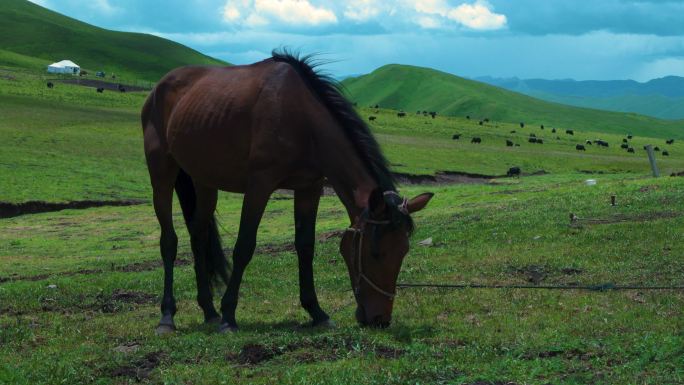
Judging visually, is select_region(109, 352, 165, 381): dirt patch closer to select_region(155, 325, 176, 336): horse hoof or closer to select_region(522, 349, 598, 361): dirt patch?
select_region(155, 325, 176, 336): horse hoof

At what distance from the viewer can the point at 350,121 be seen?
408 inches

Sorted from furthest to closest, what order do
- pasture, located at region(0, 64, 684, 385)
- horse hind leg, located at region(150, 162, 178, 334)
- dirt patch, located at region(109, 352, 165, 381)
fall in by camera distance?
horse hind leg, located at region(150, 162, 178, 334) < dirt patch, located at region(109, 352, 165, 381) < pasture, located at region(0, 64, 684, 385)

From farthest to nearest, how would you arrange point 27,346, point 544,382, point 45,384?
point 27,346
point 45,384
point 544,382

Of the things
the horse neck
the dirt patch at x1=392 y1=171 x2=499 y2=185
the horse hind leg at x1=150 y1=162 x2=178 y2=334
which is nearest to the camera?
the horse neck

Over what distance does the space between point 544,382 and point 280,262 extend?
1099 cm

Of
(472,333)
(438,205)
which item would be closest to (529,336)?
(472,333)

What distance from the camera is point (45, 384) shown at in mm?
8141

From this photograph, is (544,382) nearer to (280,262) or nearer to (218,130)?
(218,130)

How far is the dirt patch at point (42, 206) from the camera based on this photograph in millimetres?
35375

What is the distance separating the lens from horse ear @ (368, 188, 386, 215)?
380 inches

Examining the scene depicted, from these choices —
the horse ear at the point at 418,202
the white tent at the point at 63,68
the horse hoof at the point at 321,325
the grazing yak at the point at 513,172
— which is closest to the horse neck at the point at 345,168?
the horse ear at the point at 418,202

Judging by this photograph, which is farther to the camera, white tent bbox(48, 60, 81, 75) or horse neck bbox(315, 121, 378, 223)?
white tent bbox(48, 60, 81, 75)

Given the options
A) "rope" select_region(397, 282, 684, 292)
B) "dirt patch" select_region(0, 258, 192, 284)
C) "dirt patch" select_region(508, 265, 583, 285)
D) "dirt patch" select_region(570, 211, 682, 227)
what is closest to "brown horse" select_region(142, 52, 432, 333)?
"rope" select_region(397, 282, 684, 292)

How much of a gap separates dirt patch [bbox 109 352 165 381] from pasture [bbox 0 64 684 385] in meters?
0.02
